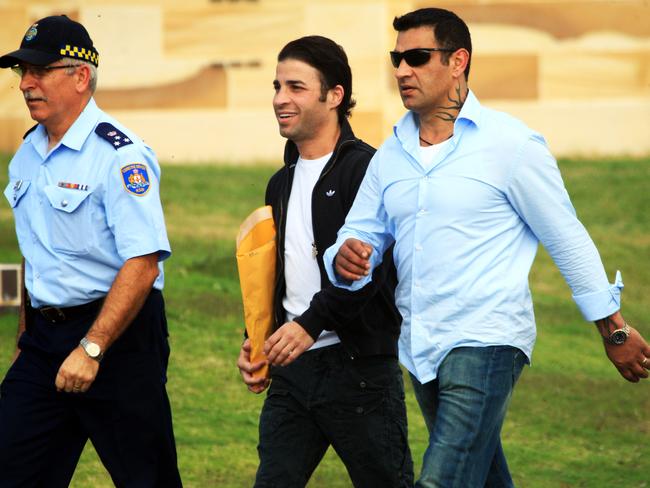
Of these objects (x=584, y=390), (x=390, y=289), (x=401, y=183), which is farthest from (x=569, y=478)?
(x=401, y=183)

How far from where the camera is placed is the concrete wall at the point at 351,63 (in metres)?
15.6

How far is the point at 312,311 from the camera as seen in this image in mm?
4855

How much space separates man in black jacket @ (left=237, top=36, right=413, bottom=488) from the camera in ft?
16.5

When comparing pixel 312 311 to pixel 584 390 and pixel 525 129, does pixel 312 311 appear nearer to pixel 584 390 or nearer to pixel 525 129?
pixel 525 129

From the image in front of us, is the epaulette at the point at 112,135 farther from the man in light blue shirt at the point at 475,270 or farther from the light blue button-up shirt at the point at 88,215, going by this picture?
the man in light blue shirt at the point at 475,270

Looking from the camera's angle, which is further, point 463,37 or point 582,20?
point 582,20

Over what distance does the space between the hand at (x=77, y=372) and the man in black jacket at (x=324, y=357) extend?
62 centimetres

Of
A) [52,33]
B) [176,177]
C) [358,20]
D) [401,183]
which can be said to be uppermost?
[52,33]

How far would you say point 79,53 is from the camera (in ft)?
16.9

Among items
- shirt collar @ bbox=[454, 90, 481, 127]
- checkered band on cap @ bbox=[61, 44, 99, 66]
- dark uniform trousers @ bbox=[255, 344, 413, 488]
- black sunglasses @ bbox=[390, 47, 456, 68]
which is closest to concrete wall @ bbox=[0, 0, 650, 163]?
checkered band on cap @ bbox=[61, 44, 99, 66]

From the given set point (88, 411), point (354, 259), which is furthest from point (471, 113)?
point (88, 411)

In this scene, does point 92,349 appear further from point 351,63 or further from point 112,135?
point 351,63

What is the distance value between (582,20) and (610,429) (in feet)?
26.4

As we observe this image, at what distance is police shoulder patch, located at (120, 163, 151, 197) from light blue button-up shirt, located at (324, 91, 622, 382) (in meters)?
0.94
